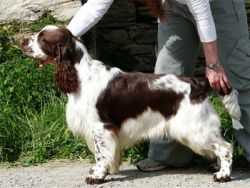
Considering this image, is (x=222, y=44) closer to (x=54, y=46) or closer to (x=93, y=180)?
(x=54, y=46)

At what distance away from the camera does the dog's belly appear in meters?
6.25

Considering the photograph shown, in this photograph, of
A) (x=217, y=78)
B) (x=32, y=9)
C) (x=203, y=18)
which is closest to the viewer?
(x=203, y=18)

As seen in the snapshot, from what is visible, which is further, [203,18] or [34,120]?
[34,120]

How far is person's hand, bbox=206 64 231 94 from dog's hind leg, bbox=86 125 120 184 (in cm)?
91

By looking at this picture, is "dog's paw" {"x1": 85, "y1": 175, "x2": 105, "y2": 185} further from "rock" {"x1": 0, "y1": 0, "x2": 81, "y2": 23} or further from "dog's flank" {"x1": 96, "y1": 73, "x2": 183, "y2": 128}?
"rock" {"x1": 0, "y1": 0, "x2": 81, "y2": 23}

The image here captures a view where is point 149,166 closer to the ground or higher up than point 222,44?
closer to the ground

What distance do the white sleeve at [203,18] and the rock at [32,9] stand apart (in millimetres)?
3330

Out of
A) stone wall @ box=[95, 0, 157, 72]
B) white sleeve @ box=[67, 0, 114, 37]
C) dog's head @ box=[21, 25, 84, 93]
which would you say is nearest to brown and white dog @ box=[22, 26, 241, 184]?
dog's head @ box=[21, 25, 84, 93]

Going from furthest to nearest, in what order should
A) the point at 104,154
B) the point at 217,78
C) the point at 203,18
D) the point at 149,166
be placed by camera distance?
the point at 149,166, the point at 104,154, the point at 217,78, the point at 203,18

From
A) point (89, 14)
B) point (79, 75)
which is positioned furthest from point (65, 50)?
point (89, 14)

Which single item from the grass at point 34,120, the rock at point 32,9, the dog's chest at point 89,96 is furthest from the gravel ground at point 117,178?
the rock at point 32,9

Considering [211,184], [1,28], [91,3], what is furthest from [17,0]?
[211,184]

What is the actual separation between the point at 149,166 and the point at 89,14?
1.51 metres

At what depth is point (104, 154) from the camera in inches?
247
